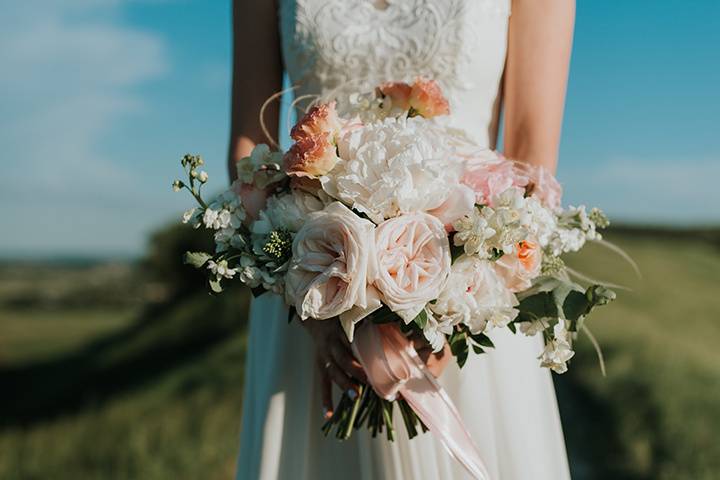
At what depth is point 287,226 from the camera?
6.25ft

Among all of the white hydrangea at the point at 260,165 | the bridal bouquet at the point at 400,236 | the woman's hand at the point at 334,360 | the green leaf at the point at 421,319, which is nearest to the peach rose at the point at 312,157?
the bridal bouquet at the point at 400,236

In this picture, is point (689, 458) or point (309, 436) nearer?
point (309, 436)

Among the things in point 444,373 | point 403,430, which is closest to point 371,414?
point 403,430

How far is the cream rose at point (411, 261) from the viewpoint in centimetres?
174

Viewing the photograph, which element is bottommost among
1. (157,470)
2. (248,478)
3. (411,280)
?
(157,470)

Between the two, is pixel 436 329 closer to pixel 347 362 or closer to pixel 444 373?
pixel 347 362

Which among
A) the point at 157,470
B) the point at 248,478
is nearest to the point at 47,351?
the point at 157,470

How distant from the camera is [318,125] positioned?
1906mm

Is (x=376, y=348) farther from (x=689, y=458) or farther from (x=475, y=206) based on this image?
(x=689, y=458)

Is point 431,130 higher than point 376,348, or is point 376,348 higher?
point 431,130

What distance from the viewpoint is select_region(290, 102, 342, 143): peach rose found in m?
1.91

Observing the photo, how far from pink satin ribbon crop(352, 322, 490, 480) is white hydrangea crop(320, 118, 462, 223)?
0.42m

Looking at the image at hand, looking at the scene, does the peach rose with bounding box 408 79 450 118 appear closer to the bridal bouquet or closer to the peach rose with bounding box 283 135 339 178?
the bridal bouquet

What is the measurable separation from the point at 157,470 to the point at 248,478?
4.25 metres
